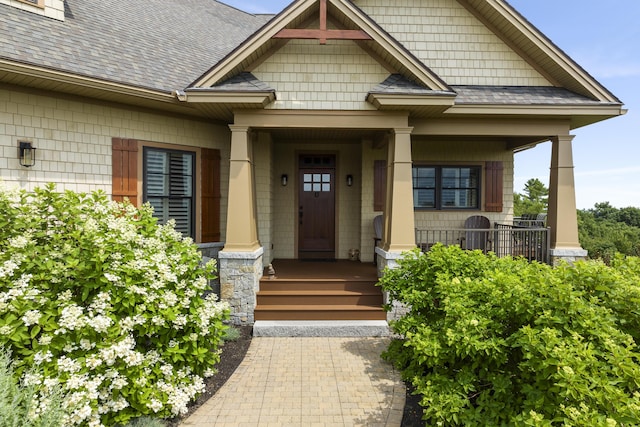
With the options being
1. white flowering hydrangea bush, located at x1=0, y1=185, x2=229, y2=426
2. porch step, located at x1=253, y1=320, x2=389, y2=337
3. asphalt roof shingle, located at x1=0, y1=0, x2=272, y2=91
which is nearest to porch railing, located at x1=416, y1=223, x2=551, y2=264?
porch step, located at x1=253, y1=320, x2=389, y2=337

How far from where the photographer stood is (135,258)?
352 cm

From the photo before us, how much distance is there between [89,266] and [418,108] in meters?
5.27

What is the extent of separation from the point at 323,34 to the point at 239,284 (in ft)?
14.6

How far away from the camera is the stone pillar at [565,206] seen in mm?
6457

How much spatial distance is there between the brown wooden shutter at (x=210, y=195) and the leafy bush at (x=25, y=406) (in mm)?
4160

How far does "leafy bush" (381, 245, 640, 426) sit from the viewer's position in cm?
220

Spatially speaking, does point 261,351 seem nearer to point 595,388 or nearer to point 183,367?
point 183,367

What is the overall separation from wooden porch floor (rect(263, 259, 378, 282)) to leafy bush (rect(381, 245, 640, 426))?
2.84 meters

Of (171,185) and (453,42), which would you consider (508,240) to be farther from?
(171,185)

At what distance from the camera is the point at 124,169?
6.04m

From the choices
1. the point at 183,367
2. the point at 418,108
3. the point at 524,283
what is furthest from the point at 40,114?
the point at 524,283

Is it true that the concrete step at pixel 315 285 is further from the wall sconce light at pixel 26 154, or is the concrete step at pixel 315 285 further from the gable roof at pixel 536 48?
the gable roof at pixel 536 48

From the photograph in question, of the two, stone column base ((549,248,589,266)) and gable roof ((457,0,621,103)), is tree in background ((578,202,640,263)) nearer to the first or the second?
stone column base ((549,248,589,266))

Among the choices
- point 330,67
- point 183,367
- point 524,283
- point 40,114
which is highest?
point 330,67
